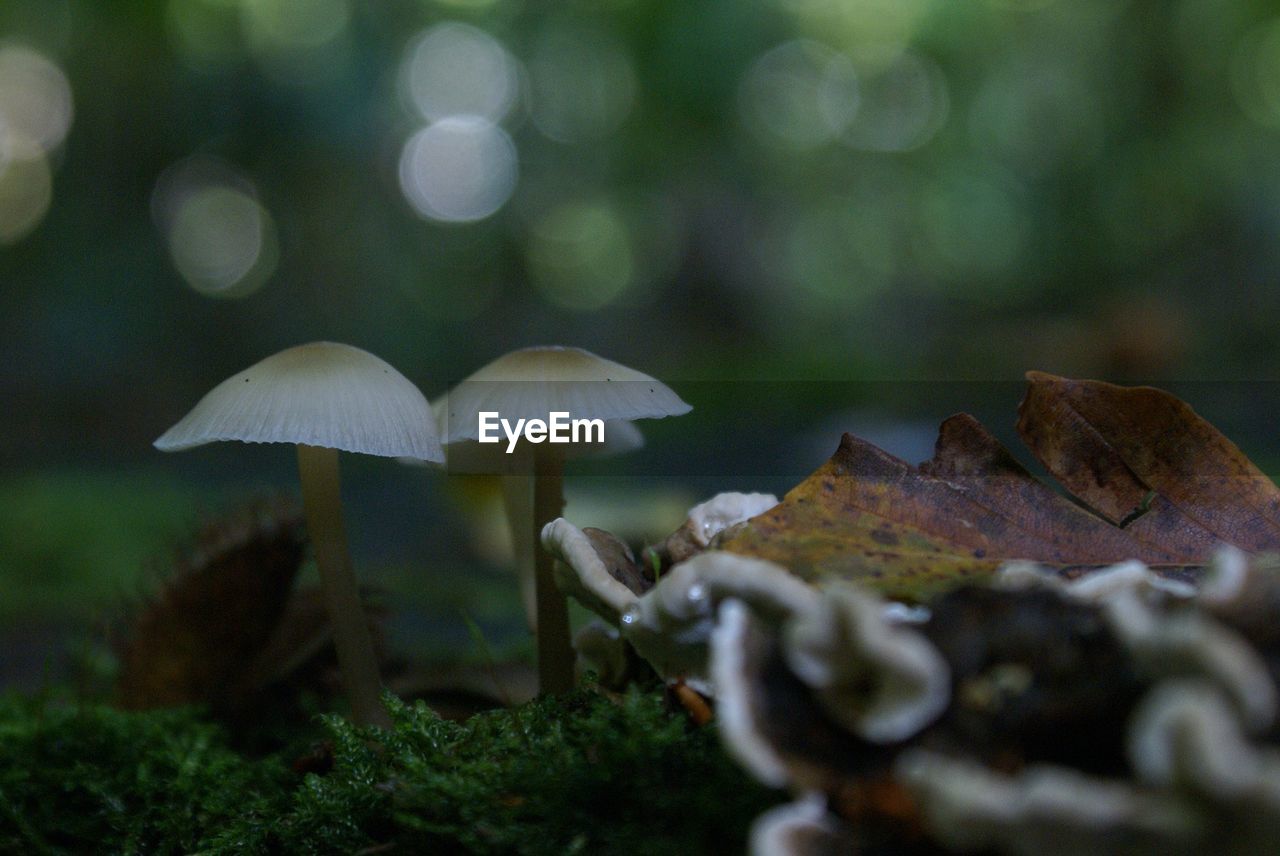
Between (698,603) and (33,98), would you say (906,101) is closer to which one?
(33,98)

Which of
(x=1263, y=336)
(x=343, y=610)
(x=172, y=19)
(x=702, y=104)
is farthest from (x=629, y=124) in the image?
(x=343, y=610)

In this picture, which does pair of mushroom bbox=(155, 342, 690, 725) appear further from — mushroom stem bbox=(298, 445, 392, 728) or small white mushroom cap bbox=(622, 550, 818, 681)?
small white mushroom cap bbox=(622, 550, 818, 681)

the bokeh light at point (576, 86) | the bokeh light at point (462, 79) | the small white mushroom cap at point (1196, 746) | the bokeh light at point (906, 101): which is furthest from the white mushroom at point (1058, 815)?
the bokeh light at point (906, 101)

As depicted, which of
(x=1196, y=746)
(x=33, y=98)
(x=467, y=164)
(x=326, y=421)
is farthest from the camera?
(x=467, y=164)

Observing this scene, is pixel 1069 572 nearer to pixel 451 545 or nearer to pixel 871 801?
pixel 871 801

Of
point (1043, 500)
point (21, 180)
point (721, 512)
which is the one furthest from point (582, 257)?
point (1043, 500)
